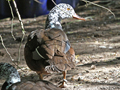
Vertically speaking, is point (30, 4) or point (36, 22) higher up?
point (30, 4)

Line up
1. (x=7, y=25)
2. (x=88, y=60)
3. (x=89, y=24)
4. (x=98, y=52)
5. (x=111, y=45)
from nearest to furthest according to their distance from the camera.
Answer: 1. (x=88, y=60)
2. (x=98, y=52)
3. (x=111, y=45)
4. (x=89, y=24)
5. (x=7, y=25)

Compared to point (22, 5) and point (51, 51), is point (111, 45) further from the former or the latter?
point (22, 5)

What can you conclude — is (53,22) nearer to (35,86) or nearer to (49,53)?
(49,53)

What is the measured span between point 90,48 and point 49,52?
2481 mm

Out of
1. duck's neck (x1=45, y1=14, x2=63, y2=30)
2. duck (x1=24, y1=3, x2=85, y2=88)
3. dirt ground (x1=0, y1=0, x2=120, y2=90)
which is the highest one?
duck's neck (x1=45, y1=14, x2=63, y2=30)

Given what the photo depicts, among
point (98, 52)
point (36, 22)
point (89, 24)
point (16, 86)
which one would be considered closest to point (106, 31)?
point (89, 24)

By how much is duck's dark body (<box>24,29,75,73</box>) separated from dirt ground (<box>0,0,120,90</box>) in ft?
2.09

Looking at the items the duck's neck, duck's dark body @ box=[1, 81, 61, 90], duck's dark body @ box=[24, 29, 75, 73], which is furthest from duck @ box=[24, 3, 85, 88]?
the duck's neck

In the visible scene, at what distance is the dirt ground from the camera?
4.57 m

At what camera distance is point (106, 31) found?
747 cm

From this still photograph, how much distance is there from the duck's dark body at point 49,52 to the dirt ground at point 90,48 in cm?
64

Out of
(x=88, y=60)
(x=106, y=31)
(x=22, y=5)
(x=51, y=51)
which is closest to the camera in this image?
Answer: (x=51, y=51)

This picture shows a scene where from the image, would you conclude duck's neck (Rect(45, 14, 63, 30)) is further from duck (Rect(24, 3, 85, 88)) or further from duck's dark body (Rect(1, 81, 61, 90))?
duck's dark body (Rect(1, 81, 61, 90))

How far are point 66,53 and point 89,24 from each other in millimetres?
4176
